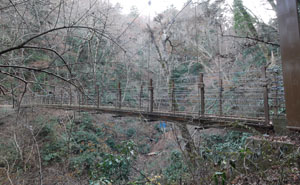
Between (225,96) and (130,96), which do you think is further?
(130,96)

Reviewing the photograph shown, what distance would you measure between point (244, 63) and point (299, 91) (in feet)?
23.2

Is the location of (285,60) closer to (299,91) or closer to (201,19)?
(299,91)

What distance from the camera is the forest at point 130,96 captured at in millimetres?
1771

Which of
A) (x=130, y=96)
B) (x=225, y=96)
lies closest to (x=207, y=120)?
(x=225, y=96)

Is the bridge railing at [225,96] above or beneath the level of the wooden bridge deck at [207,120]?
above

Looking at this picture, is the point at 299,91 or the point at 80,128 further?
the point at 80,128

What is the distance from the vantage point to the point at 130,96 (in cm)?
711

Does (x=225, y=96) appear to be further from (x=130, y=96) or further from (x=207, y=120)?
(x=130, y=96)

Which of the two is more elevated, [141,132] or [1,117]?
[1,117]

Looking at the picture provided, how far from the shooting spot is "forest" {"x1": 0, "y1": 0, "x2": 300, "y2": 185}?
5.81ft

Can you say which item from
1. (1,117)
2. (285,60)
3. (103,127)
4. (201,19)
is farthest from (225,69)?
(1,117)

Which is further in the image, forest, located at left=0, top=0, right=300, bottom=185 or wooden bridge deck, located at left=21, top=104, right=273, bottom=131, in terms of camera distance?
wooden bridge deck, located at left=21, top=104, right=273, bottom=131

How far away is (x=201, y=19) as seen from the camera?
835 centimetres

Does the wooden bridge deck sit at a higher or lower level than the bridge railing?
lower
